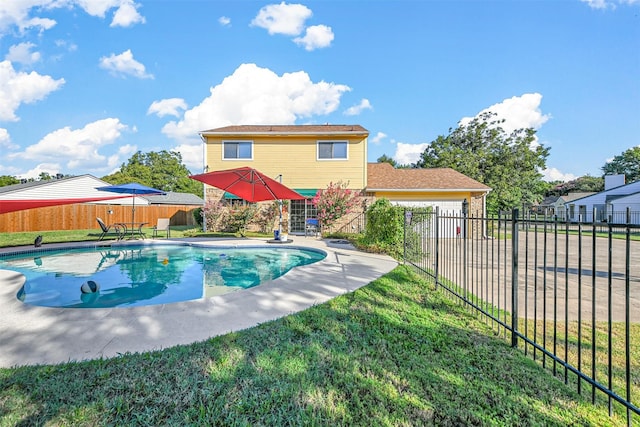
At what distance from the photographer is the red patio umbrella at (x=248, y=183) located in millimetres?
11109

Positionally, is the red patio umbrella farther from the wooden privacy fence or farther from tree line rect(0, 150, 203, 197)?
tree line rect(0, 150, 203, 197)

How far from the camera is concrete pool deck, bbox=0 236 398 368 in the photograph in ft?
10.7

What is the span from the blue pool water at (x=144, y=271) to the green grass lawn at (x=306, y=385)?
3686 millimetres

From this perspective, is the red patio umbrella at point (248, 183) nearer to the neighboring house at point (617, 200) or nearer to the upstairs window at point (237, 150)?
the upstairs window at point (237, 150)

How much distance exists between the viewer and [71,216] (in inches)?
825

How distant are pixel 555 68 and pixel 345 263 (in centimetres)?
1670

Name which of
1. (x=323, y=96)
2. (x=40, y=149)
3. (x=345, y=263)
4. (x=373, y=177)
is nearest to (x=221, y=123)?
(x=323, y=96)

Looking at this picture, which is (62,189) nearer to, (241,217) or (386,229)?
(241,217)

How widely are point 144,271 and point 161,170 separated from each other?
51.9 metres

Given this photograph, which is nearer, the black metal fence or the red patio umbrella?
the black metal fence

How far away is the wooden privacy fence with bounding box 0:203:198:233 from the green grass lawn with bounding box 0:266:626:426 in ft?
76.8

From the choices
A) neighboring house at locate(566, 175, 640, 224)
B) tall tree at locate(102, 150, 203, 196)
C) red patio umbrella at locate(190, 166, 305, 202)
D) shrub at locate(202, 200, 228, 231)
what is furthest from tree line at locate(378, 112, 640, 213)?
tall tree at locate(102, 150, 203, 196)

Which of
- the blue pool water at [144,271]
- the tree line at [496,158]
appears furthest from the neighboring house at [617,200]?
the blue pool water at [144,271]

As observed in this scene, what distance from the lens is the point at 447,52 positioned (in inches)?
584
